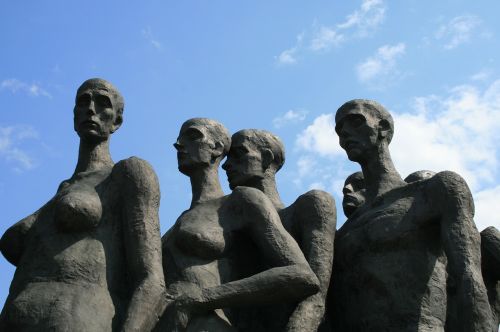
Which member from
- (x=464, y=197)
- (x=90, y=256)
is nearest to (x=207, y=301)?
(x=90, y=256)

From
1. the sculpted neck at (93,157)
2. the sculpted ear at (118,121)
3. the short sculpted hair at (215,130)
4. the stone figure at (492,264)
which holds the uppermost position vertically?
the short sculpted hair at (215,130)

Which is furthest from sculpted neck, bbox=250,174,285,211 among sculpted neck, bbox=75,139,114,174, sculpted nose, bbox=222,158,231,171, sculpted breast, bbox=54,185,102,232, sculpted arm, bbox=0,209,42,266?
sculpted arm, bbox=0,209,42,266

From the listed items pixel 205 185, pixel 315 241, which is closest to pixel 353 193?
pixel 205 185

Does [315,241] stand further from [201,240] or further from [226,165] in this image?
[226,165]

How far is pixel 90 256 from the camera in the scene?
10078mm

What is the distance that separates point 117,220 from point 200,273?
1.00 metres

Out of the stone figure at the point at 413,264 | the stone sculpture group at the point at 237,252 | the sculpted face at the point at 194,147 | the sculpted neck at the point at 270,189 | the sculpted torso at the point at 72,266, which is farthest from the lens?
the sculpted neck at the point at 270,189

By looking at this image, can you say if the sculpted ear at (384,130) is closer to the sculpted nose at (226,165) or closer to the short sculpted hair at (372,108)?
the short sculpted hair at (372,108)

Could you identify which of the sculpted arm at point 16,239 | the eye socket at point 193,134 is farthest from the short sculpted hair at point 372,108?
the sculpted arm at point 16,239

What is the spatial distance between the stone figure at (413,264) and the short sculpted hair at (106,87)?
2856 millimetres

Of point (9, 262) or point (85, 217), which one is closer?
point (85, 217)

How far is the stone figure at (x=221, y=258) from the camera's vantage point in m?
10.2

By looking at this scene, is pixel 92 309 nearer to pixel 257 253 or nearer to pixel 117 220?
pixel 117 220

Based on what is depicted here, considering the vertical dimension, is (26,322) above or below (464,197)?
below
